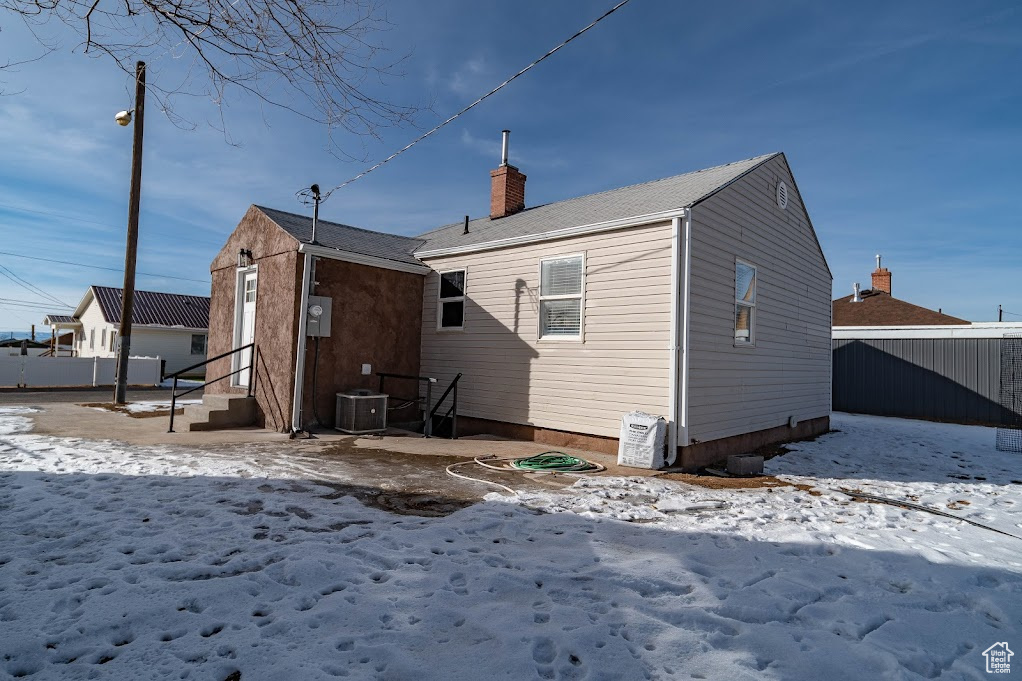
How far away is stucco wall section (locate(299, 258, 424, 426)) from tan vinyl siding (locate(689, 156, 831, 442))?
5487 mm

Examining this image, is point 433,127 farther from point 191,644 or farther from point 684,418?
point 191,644

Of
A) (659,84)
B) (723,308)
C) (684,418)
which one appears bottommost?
(684,418)

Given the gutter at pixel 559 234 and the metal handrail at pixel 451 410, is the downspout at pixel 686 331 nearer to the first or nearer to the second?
the gutter at pixel 559 234

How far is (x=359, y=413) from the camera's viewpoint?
9.30 metres

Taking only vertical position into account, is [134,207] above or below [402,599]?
above

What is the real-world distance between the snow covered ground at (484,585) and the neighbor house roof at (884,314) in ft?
56.4

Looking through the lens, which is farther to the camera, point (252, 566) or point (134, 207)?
point (134, 207)

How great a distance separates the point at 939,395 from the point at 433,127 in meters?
15.7

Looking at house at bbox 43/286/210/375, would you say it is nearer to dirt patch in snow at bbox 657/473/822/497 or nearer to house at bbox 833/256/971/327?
dirt patch in snow at bbox 657/473/822/497

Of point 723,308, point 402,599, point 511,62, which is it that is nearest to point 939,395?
point 723,308

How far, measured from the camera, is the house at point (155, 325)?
26.6 meters

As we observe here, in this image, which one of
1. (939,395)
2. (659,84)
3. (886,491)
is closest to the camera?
(886,491)

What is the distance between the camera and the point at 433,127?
874 cm

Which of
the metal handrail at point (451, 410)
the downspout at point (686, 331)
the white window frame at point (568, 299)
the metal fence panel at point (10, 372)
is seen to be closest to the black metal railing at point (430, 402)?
the metal handrail at point (451, 410)
